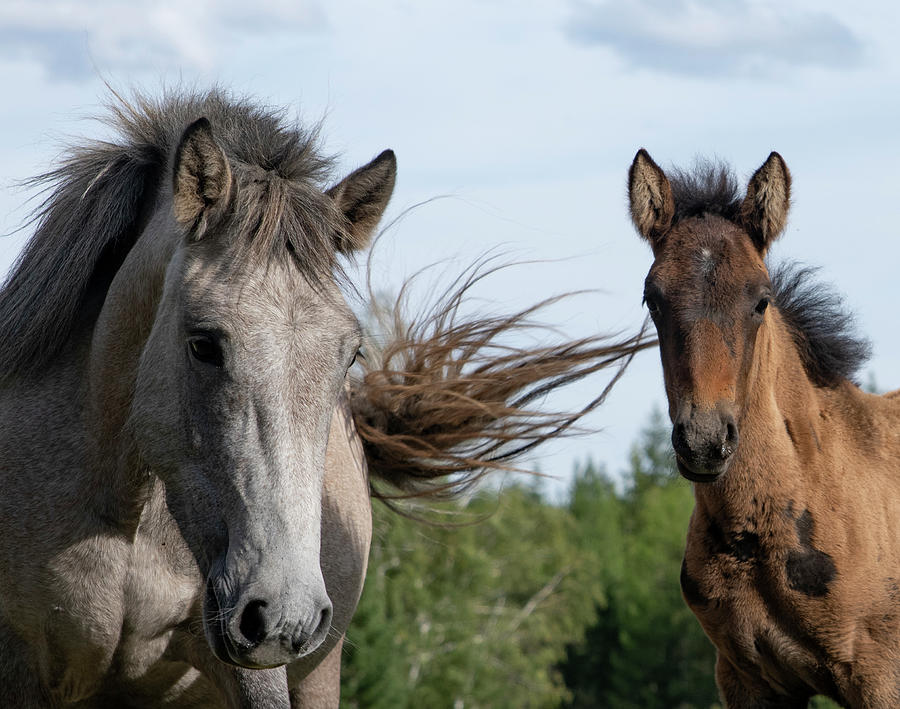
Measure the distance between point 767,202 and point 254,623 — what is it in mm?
3300

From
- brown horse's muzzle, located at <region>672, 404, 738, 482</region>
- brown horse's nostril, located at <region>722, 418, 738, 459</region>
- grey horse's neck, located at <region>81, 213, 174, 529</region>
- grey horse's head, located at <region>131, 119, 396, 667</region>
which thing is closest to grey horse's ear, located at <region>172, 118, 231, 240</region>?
grey horse's head, located at <region>131, 119, 396, 667</region>

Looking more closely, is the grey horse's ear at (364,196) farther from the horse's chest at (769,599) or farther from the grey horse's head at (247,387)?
the horse's chest at (769,599)

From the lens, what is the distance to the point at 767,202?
17.6 ft

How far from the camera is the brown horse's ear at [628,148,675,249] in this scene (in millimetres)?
5527

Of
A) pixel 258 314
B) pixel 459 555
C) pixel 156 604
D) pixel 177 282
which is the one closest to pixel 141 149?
pixel 177 282

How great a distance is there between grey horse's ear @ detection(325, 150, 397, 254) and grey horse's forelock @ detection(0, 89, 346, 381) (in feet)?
0.39

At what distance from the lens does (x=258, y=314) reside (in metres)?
3.48

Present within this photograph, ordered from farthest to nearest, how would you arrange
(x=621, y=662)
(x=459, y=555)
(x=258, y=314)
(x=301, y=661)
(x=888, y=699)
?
1. (x=621, y=662)
2. (x=459, y=555)
3. (x=301, y=661)
4. (x=888, y=699)
5. (x=258, y=314)

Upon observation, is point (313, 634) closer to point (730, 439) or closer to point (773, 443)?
point (730, 439)

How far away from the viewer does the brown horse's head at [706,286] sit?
4.73 metres

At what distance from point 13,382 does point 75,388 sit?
29 centimetres

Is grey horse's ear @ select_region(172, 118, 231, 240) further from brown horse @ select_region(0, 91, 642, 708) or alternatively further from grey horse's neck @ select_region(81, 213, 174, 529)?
grey horse's neck @ select_region(81, 213, 174, 529)

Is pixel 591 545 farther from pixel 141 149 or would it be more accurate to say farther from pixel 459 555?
pixel 141 149

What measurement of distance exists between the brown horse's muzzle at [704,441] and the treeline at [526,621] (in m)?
16.7
